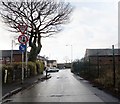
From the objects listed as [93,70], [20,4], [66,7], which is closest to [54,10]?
[66,7]

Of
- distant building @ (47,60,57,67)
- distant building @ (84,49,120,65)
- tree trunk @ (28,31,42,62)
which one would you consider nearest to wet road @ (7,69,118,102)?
distant building @ (84,49,120,65)

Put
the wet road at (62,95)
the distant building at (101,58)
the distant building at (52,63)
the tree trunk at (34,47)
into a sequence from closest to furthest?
the wet road at (62,95) < the distant building at (101,58) < the tree trunk at (34,47) < the distant building at (52,63)

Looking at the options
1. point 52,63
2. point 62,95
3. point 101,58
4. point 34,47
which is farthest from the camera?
point 52,63

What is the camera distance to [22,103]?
12898 millimetres

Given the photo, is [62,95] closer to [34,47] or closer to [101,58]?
[34,47]

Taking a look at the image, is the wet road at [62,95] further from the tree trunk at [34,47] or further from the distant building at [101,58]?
the tree trunk at [34,47]

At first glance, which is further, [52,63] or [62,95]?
[52,63]

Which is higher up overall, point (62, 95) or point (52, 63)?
point (52, 63)

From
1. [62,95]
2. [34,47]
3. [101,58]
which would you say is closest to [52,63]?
[101,58]

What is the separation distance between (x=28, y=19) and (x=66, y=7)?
21.6ft

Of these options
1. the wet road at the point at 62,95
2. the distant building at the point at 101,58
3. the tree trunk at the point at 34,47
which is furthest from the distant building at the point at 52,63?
the wet road at the point at 62,95

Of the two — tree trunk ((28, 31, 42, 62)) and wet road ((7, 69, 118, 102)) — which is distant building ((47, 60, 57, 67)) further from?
wet road ((7, 69, 118, 102))

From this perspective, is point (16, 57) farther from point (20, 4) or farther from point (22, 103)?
point (22, 103)

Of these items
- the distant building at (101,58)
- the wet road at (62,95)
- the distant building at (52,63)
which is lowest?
the wet road at (62,95)
